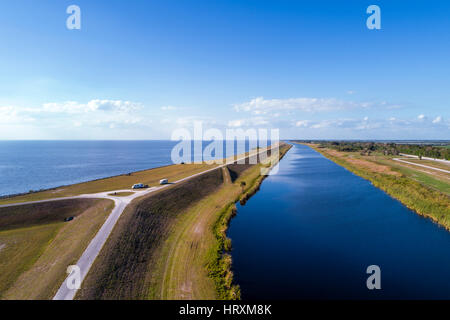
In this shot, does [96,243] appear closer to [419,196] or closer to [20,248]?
[20,248]

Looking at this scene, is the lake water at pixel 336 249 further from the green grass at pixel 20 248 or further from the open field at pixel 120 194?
the green grass at pixel 20 248

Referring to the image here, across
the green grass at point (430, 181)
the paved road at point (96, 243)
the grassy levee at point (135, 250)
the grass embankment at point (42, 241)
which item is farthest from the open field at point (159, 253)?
the green grass at point (430, 181)

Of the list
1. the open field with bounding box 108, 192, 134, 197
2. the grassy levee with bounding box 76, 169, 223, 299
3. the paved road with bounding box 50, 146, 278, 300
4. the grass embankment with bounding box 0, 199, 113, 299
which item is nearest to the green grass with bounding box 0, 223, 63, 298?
the grass embankment with bounding box 0, 199, 113, 299
